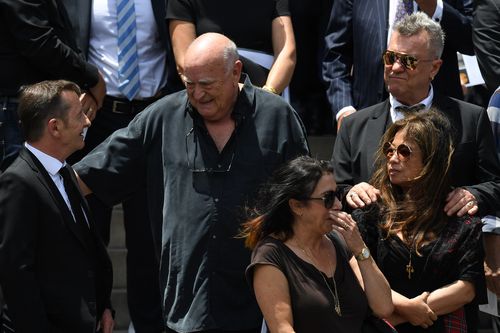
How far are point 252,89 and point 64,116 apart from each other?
1.02 m

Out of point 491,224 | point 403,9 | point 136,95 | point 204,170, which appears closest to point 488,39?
point 403,9

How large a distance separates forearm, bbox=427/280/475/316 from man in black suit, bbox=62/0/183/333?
225 cm

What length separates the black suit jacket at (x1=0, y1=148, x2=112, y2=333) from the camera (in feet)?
18.8

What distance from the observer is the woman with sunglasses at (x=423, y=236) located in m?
5.79

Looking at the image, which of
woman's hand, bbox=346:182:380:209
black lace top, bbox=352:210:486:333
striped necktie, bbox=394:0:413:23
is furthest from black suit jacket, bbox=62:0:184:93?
black lace top, bbox=352:210:486:333

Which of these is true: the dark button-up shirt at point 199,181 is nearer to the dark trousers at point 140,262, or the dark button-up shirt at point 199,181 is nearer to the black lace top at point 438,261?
the black lace top at point 438,261

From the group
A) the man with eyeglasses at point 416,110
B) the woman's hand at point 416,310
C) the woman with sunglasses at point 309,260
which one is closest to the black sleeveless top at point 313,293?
the woman with sunglasses at point 309,260

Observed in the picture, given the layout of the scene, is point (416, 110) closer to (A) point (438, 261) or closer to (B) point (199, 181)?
(A) point (438, 261)

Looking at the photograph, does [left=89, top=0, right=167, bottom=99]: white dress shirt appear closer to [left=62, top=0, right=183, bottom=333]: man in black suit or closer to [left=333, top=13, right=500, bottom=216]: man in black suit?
[left=62, top=0, right=183, bottom=333]: man in black suit

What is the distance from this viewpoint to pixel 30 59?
7117mm

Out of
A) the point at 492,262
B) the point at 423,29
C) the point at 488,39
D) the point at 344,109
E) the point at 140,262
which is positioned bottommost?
the point at 140,262

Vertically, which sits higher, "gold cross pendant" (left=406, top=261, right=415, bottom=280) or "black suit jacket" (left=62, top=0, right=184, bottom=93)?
"black suit jacket" (left=62, top=0, right=184, bottom=93)

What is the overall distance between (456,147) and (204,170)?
1.37m

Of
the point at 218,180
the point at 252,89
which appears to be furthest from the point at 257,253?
the point at 252,89
